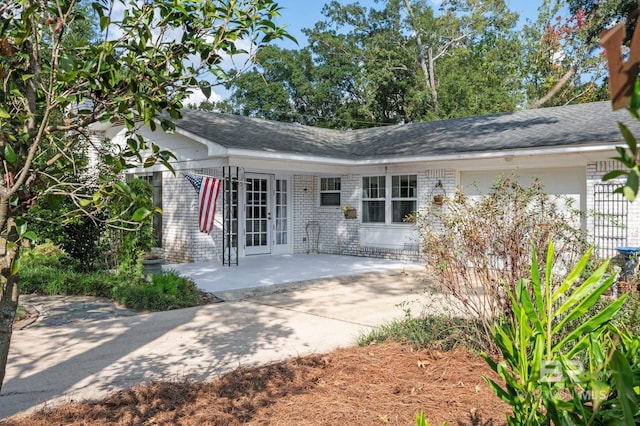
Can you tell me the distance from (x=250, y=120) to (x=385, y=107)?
17.4 m

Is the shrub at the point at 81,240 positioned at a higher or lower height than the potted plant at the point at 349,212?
lower

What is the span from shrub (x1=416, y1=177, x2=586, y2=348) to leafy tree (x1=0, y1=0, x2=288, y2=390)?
304 centimetres

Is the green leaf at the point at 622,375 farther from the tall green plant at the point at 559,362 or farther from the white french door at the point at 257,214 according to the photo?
the white french door at the point at 257,214

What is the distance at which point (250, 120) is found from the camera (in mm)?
16688

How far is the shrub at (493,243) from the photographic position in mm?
4707

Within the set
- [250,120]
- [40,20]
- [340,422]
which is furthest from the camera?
[250,120]

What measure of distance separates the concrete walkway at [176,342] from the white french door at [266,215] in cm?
592

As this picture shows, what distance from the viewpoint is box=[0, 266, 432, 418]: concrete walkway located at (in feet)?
15.2

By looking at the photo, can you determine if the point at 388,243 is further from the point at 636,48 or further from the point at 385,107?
the point at 385,107

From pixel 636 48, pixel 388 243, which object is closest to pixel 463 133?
pixel 388 243

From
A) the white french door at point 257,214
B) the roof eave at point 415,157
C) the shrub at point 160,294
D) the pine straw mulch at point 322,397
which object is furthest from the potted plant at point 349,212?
the pine straw mulch at point 322,397

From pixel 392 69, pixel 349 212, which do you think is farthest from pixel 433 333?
pixel 392 69

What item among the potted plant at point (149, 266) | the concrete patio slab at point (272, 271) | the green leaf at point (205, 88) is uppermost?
the green leaf at point (205, 88)

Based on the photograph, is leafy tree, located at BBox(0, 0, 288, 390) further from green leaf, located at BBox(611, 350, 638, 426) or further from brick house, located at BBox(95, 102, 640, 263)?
brick house, located at BBox(95, 102, 640, 263)
